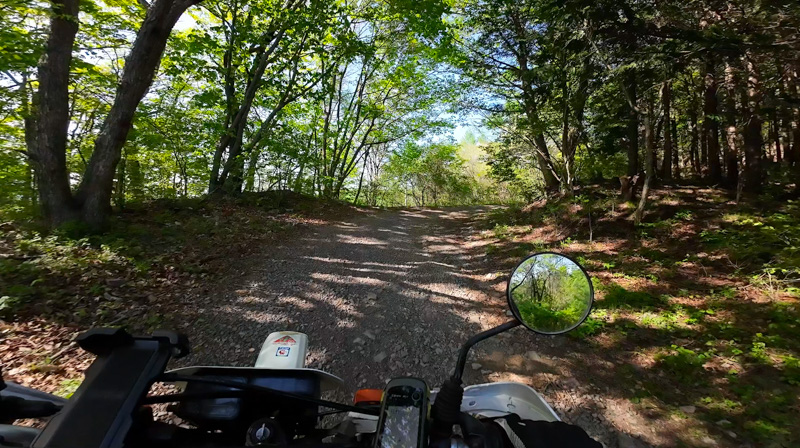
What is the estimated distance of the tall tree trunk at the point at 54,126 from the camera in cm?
581

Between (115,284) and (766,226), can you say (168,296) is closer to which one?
(115,284)

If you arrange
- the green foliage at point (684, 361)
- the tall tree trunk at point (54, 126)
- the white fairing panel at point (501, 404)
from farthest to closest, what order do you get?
the tall tree trunk at point (54, 126) → the green foliage at point (684, 361) → the white fairing panel at point (501, 404)

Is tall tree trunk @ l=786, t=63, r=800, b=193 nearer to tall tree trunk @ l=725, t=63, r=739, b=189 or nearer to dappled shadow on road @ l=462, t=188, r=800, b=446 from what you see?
tall tree trunk @ l=725, t=63, r=739, b=189

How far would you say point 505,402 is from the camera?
5.72 ft

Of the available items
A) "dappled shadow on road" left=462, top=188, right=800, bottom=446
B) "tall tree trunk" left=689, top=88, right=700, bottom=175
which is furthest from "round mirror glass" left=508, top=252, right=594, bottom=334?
"tall tree trunk" left=689, top=88, right=700, bottom=175

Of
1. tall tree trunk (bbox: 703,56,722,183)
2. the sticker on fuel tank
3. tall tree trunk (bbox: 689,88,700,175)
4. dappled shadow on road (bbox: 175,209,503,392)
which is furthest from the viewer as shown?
tall tree trunk (bbox: 689,88,700,175)

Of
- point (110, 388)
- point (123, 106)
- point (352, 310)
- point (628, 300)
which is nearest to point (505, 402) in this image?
point (110, 388)

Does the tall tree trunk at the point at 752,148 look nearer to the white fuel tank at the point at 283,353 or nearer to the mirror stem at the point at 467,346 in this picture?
the mirror stem at the point at 467,346

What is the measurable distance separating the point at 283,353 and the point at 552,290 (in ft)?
4.59

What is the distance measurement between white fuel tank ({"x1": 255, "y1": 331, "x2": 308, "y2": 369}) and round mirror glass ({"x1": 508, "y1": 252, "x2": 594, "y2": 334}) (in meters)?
1.08

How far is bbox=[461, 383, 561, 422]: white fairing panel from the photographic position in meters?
1.66

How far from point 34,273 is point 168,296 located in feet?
4.91

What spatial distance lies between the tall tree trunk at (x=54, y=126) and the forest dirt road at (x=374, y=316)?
9.23 feet

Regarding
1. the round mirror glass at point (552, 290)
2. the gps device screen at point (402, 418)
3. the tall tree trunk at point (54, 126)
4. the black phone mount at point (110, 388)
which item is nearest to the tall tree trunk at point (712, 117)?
the round mirror glass at point (552, 290)
